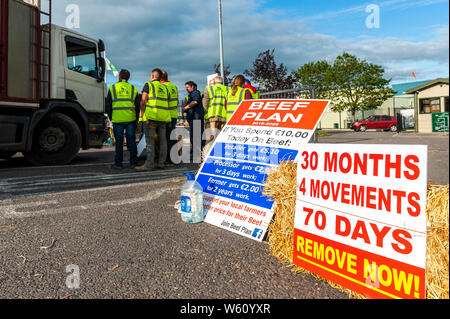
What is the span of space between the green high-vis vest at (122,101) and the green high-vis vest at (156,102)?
25.1 inches

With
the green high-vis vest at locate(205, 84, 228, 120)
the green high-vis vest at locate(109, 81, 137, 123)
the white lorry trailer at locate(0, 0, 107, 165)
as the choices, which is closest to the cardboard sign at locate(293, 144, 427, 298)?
the green high-vis vest at locate(205, 84, 228, 120)

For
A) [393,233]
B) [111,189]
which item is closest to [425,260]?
[393,233]

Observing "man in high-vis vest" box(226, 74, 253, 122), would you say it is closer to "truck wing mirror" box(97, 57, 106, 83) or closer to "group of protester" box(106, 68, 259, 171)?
"group of protester" box(106, 68, 259, 171)

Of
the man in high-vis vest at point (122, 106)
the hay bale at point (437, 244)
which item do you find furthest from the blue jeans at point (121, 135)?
the hay bale at point (437, 244)

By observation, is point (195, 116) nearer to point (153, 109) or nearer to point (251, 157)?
point (153, 109)

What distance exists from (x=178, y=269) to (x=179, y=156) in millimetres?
6552

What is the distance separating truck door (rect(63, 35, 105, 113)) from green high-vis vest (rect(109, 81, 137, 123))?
1555mm

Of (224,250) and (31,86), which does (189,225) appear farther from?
(31,86)

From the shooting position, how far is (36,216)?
12.2 feet

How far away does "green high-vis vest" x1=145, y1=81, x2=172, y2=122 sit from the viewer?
664 centimetres

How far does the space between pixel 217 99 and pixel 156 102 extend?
123 cm

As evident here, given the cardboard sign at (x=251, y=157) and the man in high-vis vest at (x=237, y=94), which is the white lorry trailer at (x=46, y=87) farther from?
the cardboard sign at (x=251, y=157)

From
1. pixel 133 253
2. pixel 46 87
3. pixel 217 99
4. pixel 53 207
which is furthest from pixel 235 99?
pixel 46 87

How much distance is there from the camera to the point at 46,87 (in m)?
7.57
